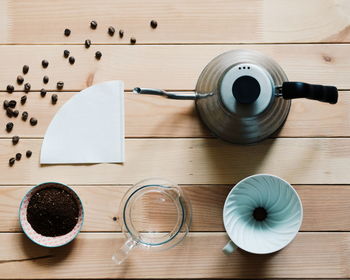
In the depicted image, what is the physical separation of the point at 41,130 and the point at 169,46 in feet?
1.03

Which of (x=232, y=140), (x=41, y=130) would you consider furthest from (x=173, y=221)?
(x=41, y=130)

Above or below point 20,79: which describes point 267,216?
below

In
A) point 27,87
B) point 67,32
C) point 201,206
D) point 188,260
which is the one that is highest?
point 67,32

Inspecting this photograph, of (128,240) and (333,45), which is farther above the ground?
(333,45)

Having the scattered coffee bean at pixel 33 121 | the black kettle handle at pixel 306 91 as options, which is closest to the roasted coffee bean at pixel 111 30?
the scattered coffee bean at pixel 33 121

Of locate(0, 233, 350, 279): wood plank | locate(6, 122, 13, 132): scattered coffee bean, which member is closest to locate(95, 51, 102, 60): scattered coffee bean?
locate(6, 122, 13, 132): scattered coffee bean

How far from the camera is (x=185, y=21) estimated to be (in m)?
0.92

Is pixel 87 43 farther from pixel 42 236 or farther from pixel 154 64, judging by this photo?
pixel 42 236

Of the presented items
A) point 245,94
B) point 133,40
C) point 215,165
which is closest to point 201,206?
point 215,165

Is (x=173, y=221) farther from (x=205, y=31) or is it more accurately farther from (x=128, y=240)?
(x=205, y=31)

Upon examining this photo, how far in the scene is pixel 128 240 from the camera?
862 millimetres

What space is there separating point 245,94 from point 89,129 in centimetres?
34

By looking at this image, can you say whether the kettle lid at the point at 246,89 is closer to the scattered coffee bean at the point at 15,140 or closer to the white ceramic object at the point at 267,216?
the white ceramic object at the point at 267,216

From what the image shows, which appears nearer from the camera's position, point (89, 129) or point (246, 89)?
point (246, 89)
